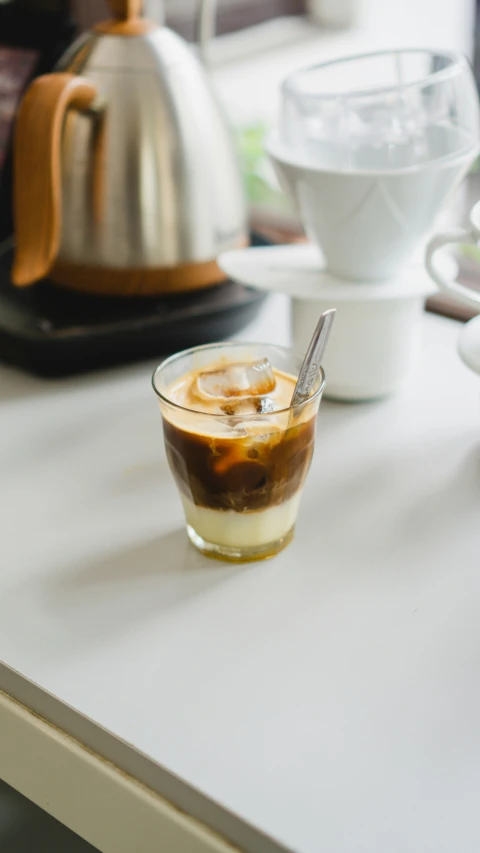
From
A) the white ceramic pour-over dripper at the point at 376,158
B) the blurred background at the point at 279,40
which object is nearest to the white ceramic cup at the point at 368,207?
the white ceramic pour-over dripper at the point at 376,158

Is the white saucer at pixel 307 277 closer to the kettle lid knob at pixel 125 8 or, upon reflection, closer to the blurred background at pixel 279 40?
the kettle lid knob at pixel 125 8

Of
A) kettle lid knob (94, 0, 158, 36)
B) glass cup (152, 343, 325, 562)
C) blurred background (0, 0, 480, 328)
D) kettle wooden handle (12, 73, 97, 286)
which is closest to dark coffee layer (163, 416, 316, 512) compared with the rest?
glass cup (152, 343, 325, 562)

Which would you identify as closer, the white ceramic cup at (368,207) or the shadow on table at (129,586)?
the shadow on table at (129,586)

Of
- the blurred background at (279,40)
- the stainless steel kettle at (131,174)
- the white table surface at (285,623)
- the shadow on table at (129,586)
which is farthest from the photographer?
the blurred background at (279,40)

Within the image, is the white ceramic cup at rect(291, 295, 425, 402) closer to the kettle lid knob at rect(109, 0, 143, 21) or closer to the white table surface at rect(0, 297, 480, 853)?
the white table surface at rect(0, 297, 480, 853)

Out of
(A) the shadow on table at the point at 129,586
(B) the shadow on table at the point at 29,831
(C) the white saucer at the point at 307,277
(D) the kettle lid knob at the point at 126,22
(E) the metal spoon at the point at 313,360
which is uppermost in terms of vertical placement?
(D) the kettle lid knob at the point at 126,22

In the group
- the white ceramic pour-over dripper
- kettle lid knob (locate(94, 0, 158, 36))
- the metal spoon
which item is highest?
kettle lid knob (locate(94, 0, 158, 36))

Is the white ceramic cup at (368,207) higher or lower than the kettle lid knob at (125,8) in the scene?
lower
